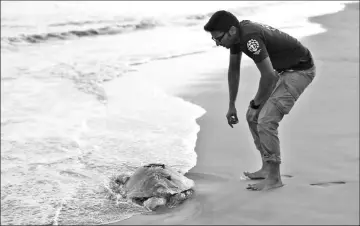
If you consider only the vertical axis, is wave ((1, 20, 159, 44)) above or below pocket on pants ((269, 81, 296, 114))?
below

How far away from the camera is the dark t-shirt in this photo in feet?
15.0

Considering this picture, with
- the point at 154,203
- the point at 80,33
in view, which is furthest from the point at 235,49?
the point at 80,33

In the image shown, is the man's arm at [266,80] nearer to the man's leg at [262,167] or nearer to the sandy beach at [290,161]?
the man's leg at [262,167]

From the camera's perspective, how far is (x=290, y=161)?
567cm

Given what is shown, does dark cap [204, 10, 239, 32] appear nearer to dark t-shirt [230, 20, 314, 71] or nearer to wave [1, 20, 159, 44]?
dark t-shirt [230, 20, 314, 71]

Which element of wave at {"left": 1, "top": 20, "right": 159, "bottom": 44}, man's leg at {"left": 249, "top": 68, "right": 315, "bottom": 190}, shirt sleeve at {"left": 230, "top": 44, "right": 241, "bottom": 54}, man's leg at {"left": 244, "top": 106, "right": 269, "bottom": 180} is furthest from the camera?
wave at {"left": 1, "top": 20, "right": 159, "bottom": 44}

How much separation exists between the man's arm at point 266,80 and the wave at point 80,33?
12823mm

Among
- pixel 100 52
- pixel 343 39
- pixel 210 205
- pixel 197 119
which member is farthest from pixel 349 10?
pixel 210 205

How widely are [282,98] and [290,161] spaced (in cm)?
103

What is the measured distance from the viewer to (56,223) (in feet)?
15.3

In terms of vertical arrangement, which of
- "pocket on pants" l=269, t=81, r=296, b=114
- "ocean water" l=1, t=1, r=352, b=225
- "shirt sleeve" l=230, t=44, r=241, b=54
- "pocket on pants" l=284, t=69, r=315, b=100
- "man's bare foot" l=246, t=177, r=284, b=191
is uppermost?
"shirt sleeve" l=230, t=44, r=241, b=54

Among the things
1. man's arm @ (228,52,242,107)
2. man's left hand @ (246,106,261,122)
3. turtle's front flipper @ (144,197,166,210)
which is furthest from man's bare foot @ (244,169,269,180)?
turtle's front flipper @ (144,197,166,210)

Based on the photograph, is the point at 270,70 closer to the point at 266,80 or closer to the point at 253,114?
the point at 266,80

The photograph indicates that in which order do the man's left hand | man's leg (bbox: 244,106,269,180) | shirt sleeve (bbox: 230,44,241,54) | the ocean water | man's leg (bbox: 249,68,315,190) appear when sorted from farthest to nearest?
the ocean water
man's leg (bbox: 244,106,269,180)
the man's left hand
shirt sleeve (bbox: 230,44,241,54)
man's leg (bbox: 249,68,315,190)
